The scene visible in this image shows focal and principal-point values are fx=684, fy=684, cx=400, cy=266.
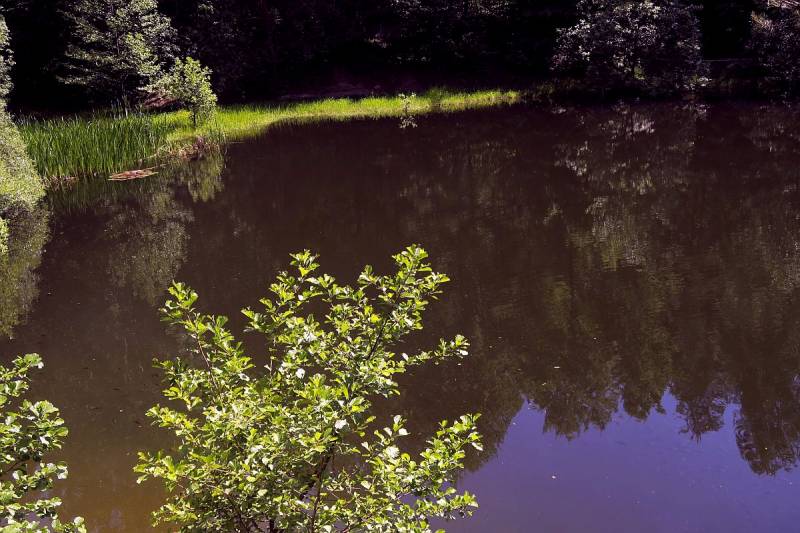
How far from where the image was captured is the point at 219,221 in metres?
11.9

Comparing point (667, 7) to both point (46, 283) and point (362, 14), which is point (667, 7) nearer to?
point (362, 14)

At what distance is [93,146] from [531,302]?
1228 cm

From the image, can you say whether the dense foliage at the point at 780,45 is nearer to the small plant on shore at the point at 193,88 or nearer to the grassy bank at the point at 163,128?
the grassy bank at the point at 163,128

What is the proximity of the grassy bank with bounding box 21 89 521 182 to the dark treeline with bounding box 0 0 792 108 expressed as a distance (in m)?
3.39

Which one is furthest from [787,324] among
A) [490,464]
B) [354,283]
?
[354,283]

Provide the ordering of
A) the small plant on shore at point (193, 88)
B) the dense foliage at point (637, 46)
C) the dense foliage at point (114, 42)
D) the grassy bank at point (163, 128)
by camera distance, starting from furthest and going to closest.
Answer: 1. the dense foliage at point (637, 46)
2. the dense foliage at point (114, 42)
3. the small plant on shore at point (193, 88)
4. the grassy bank at point (163, 128)

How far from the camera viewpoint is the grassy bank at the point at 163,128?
15422 mm

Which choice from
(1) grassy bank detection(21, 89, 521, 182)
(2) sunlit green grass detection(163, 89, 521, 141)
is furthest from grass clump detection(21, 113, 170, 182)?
(2) sunlit green grass detection(163, 89, 521, 141)

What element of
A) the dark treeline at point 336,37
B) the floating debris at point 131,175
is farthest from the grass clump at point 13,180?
the dark treeline at point 336,37

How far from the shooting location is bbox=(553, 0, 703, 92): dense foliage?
74.8 feet

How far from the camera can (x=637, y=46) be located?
75.4ft

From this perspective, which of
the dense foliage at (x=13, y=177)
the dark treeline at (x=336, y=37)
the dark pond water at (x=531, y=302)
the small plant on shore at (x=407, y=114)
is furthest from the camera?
the dark treeline at (x=336, y=37)

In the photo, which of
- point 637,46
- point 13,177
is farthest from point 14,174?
point 637,46

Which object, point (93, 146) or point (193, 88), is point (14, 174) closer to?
point (93, 146)
